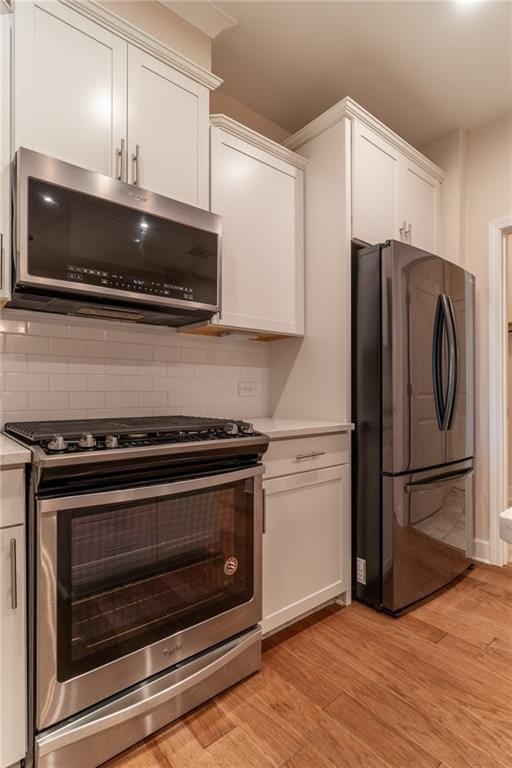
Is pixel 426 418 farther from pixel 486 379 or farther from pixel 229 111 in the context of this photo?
pixel 229 111

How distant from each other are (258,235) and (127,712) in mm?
2052

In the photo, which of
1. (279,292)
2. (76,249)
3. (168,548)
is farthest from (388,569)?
(76,249)

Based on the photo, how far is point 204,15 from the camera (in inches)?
76.8

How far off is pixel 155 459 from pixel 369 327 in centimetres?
135

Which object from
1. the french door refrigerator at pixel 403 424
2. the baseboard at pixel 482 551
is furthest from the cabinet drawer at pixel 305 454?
the baseboard at pixel 482 551

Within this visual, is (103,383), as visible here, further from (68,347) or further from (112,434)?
(112,434)

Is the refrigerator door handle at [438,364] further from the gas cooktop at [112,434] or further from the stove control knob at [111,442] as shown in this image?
the stove control knob at [111,442]

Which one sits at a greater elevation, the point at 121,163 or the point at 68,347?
the point at 121,163

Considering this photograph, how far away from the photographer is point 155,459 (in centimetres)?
131

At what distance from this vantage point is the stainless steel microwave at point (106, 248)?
4.56 feet

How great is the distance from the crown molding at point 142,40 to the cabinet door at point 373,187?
0.85 m

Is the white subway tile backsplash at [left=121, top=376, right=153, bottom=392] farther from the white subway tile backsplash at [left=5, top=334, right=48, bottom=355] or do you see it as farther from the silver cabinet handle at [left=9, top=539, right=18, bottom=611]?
the silver cabinet handle at [left=9, top=539, right=18, bottom=611]

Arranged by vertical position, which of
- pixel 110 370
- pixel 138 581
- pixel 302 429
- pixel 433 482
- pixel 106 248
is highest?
pixel 106 248

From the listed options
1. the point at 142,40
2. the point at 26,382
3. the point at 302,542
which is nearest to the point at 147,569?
the point at 302,542
